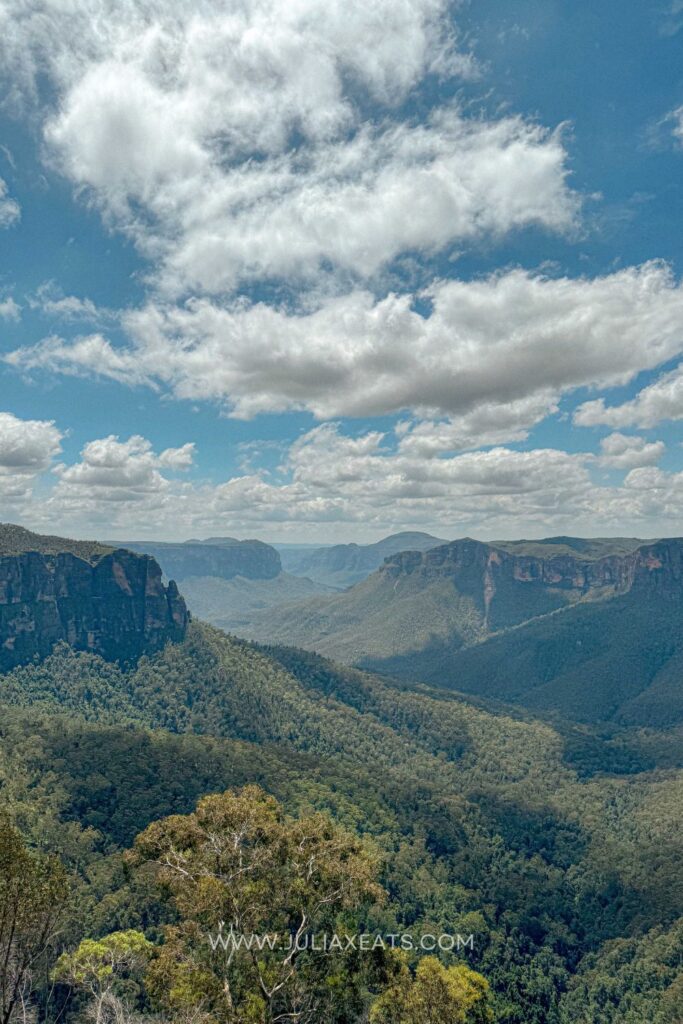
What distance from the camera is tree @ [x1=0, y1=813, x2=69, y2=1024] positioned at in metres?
14.6

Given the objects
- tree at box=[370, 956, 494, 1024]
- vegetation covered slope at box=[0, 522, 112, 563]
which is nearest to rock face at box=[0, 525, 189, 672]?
vegetation covered slope at box=[0, 522, 112, 563]

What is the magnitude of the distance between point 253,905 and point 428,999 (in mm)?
8223

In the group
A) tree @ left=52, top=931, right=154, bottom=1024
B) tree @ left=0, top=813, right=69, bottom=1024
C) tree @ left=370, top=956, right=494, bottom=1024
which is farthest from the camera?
tree @ left=52, top=931, right=154, bottom=1024

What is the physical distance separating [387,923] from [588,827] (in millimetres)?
72463

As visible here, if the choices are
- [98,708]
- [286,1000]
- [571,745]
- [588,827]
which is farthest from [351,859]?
[571,745]

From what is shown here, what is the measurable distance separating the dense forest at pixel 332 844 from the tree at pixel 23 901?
0.35 ft

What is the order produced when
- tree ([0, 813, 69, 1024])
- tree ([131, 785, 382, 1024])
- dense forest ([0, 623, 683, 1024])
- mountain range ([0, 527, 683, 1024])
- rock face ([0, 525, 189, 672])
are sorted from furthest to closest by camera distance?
rock face ([0, 525, 189, 672]) → mountain range ([0, 527, 683, 1024]) → dense forest ([0, 623, 683, 1024]) → tree ([131, 785, 382, 1024]) → tree ([0, 813, 69, 1024])

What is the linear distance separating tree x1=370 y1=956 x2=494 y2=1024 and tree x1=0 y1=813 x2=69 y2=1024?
1309 cm

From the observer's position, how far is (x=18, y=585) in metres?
170

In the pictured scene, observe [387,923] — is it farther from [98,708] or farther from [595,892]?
[98,708]

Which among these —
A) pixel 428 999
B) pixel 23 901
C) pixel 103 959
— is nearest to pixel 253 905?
pixel 23 901

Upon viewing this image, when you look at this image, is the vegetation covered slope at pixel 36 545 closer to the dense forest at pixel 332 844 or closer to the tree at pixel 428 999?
the dense forest at pixel 332 844

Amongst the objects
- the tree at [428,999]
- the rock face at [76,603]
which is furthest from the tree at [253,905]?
the rock face at [76,603]

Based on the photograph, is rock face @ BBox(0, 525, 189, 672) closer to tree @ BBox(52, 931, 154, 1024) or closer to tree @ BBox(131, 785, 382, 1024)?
tree @ BBox(52, 931, 154, 1024)
